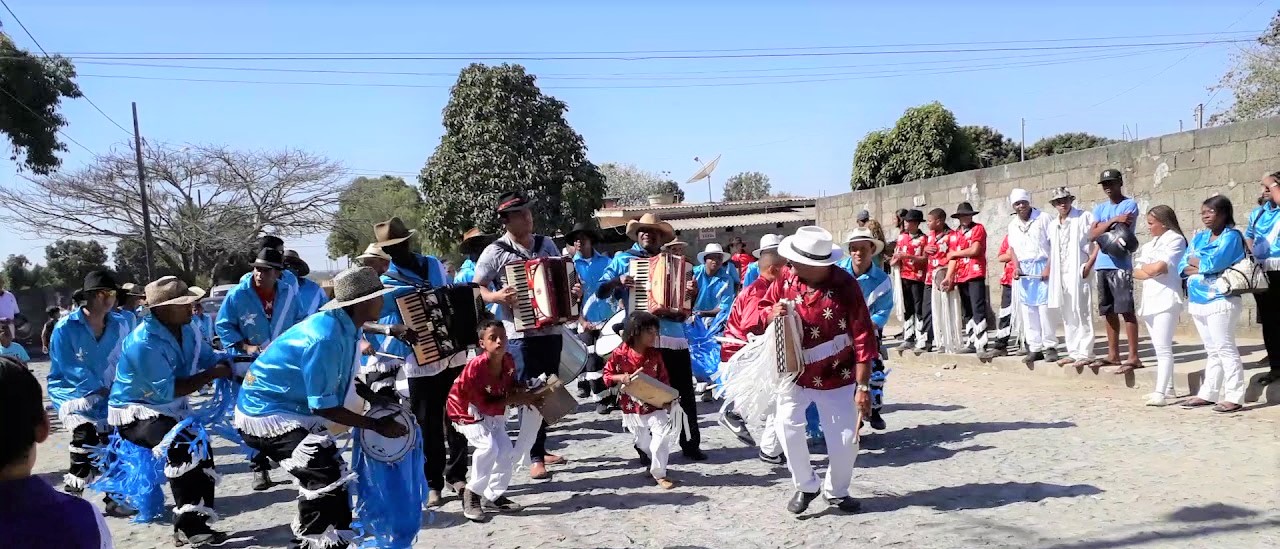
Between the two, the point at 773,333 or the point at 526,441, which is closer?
the point at 773,333

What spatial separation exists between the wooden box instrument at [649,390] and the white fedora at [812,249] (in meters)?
1.50

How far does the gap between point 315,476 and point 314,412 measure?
34 cm

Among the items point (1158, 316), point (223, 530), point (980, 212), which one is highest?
point (980, 212)

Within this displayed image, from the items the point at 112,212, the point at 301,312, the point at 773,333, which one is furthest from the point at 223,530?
the point at 112,212

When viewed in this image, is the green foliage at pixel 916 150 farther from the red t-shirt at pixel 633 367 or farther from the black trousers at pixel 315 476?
the black trousers at pixel 315 476

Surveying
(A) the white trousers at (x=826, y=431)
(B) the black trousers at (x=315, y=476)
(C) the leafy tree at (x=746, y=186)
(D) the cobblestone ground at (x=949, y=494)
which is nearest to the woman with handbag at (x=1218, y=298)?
(D) the cobblestone ground at (x=949, y=494)

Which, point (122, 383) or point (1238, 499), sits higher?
point (122, 383)

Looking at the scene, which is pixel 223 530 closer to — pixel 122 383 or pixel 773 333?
pixel 122 383

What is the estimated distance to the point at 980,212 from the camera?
46.2 ft

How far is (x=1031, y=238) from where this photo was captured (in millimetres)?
9828

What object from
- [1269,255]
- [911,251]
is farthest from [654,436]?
[911,251]

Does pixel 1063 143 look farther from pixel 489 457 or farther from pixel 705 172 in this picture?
pixel 489 457

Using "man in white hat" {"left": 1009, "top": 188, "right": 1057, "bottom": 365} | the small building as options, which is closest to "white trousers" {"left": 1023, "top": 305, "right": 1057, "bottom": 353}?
"man in white hat" {"left": 1009, "top": 188, "right": 1057, "bottom": 365}

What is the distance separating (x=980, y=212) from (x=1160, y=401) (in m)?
6.43
